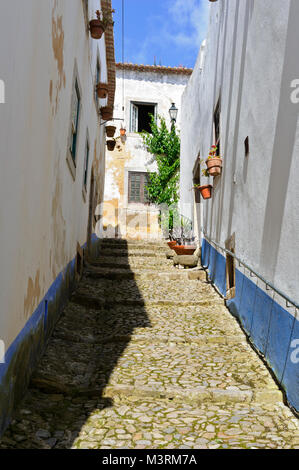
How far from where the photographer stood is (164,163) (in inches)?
699

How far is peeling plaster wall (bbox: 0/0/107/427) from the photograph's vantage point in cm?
272

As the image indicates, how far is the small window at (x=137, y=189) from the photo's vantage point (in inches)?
692

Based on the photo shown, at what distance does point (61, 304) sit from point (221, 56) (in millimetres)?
6011

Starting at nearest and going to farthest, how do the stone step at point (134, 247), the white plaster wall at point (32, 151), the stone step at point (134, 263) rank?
1. the white plaster wall at point (32, 151)
2. the stone step at point (134, 263)
3. the stone step at point (134, 247)

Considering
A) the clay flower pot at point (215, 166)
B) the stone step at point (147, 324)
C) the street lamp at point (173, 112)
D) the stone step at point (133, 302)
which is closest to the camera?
the stone step at point (147, 324)

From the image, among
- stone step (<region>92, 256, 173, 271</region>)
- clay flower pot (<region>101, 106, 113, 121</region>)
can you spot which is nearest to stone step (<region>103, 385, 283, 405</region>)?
stone step (<region>92, 256, 173, 271</region>)

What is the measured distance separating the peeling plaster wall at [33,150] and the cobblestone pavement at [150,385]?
78 cm

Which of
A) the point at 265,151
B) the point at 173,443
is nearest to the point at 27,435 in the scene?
the point at 173,443

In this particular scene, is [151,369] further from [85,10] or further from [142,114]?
[142,114]

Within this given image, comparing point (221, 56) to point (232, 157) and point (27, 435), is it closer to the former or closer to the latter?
point (232, 157)

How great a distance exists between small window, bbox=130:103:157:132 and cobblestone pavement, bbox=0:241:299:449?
12.5 m

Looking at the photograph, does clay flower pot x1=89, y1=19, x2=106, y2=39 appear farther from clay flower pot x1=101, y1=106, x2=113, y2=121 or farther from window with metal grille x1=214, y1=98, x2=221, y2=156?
clay flower pot x1=101, y1=106, x2=113, y2=121

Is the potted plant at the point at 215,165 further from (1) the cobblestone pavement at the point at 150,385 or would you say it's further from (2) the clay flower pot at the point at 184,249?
(2) the clay flower pot at the point at 184,249

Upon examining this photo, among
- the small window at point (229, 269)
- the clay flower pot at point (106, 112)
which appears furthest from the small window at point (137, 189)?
the small window at point (229, 269)
